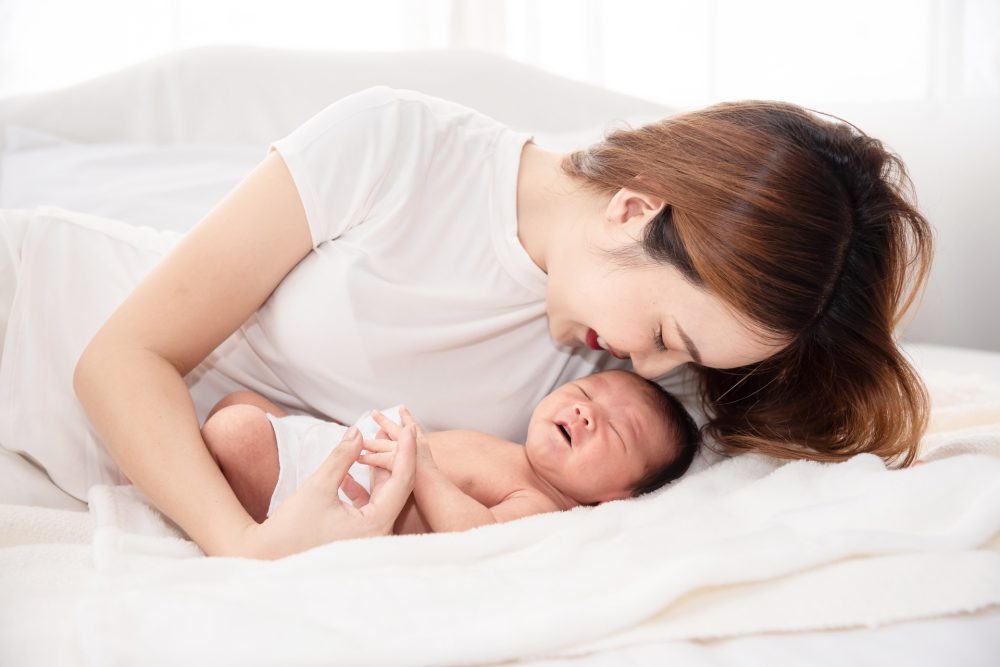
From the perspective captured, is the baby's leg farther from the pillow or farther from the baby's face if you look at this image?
the pillow

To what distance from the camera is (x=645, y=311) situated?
1.21 m

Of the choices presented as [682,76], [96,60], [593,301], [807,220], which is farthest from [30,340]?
[682,76]

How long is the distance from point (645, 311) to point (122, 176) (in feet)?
4.26

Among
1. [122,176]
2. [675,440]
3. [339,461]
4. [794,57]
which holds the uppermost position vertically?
[794,57]

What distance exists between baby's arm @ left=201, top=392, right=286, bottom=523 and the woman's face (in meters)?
0.49

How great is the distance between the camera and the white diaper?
1.16m

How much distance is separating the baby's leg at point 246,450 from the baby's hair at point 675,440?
585 millimetres

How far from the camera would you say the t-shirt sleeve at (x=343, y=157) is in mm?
1247

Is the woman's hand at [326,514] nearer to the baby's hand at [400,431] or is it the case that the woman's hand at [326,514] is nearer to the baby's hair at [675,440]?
the baby's hand at [400,431]

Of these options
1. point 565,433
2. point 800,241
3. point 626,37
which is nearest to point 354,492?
point 565,433

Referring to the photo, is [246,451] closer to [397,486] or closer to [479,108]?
[397,486]

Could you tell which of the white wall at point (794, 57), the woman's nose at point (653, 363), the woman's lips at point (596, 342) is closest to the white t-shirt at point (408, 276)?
the woman's lips at point (596, 342)

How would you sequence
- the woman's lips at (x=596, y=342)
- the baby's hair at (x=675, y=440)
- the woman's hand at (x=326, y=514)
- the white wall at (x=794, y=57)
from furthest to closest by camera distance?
the white wall at (x=794, y=57) → the baby's hair at (x=675, y=440) → the woman's lips at (x=596, y=342) → the woman's hand at (x=326, y=514)

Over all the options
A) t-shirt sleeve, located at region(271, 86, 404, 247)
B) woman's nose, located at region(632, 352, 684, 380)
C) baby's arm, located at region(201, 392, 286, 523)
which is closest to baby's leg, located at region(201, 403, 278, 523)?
baby's arm, located at region(201, 392, 286, 523)
